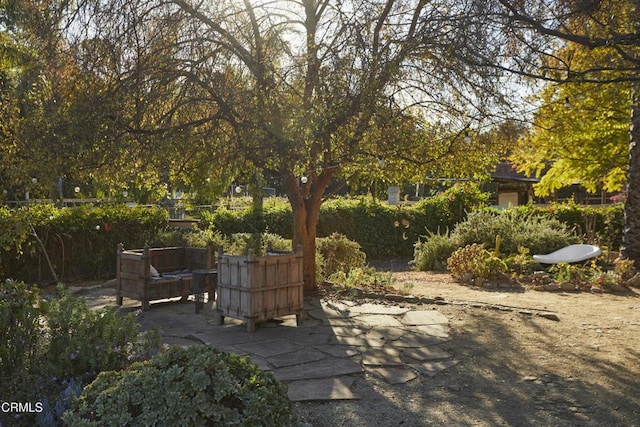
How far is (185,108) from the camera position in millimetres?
8375

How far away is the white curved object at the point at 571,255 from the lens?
12.2 meters

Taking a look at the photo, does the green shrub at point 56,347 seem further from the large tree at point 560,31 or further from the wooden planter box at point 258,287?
the large tree at point 560,31

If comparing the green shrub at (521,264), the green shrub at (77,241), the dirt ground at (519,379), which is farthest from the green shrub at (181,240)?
the green shrub at (521,264)

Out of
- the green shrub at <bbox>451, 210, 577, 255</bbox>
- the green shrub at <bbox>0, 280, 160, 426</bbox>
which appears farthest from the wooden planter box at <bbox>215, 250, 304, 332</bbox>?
the green shrub at <bbox>451, 210, 577, 255</bbox>

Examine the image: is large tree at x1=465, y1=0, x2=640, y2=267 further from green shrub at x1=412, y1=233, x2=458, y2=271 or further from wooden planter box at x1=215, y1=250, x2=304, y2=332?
green shrub at x1=412, y1=233, x2=458, y2=271

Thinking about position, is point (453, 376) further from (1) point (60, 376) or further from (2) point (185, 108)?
(2) point (185, 108)

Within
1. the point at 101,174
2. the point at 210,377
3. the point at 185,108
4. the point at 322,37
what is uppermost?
the point at 322,37

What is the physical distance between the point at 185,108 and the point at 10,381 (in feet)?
17.1

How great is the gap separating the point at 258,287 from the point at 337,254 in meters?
5.76

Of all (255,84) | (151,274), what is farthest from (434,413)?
(151,274)

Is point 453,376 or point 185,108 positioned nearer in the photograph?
point 453,376

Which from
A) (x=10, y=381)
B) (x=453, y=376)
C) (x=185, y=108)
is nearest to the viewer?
(x=10, y=381)

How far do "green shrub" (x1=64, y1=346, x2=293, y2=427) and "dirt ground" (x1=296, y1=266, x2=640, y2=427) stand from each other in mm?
1055
